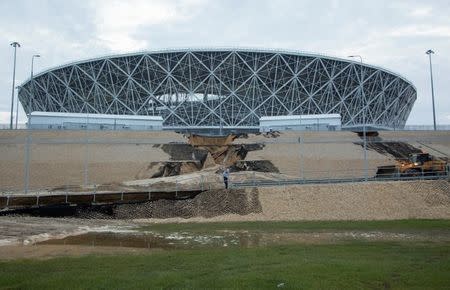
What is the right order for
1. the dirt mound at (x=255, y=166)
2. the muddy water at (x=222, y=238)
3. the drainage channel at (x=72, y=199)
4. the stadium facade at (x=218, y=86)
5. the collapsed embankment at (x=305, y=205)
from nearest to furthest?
the muddy water at (x=222, y=238) < the collapsed embankment at (x=305, y=205) < the drainage channel at (x=72, y=199) < the dirt mound at (x=255, y=166) < the stadium facade at (x=218, y=86)

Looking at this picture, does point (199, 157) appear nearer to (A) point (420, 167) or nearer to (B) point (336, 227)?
(A) point (420, 167)

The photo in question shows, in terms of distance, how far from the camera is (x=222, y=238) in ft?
53.5

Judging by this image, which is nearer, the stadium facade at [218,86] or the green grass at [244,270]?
the green grass at [244,270]

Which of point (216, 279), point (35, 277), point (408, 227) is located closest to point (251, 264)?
point (216, 279)


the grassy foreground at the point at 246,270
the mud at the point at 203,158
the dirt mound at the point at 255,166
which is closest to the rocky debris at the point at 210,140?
the mud at the point at 203,158

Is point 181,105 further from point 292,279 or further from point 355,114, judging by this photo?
point 292,279

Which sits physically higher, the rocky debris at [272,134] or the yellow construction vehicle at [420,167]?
the rocky debris at [272,134]

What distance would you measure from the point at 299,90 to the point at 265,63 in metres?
7.58

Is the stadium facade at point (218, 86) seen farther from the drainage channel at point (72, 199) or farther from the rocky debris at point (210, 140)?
the drainage channel at point (72, 199)

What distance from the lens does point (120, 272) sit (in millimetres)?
9047

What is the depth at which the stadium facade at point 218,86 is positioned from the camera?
68375mm

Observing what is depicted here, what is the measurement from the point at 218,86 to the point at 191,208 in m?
47.0

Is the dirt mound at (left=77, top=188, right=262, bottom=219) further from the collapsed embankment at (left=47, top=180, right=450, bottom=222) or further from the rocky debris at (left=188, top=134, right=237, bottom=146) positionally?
the rocky debris at (left=188, top=134, right=237, bottom=146)

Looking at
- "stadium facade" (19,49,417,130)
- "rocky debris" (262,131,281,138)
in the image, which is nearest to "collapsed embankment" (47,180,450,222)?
"rocky debris" (262,131,281,138)
